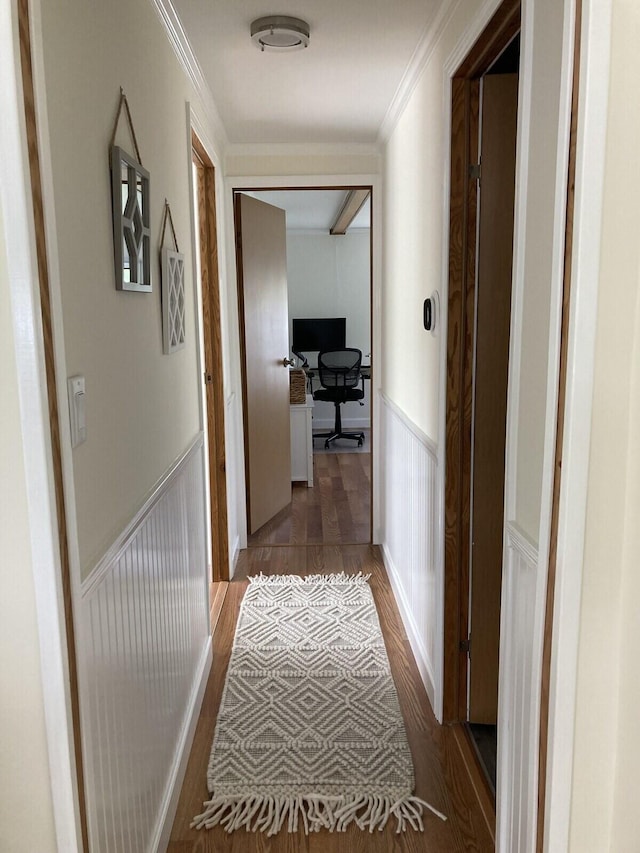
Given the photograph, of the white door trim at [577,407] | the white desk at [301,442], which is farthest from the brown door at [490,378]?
the white desk at [301,442]

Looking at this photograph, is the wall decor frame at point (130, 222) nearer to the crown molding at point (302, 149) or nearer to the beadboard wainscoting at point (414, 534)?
the beadboard wainscoting at point (414, 534)

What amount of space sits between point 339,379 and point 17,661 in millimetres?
6217

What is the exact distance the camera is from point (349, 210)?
19.3 feet

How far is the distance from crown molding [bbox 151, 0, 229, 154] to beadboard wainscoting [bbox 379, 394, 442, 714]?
1602mm

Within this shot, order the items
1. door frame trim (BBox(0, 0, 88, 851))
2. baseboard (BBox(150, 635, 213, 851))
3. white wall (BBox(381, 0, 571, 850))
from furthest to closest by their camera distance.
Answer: baseboard (BBox(150, 635, 213, 851)), white wall (BBox(381, 0, 571, 850)), door frame trim (BBox(0, 0, 88, 851))

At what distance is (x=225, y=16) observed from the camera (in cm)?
217

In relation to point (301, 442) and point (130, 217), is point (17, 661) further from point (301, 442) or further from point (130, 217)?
point (301, 442)

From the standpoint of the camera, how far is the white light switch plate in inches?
47.5

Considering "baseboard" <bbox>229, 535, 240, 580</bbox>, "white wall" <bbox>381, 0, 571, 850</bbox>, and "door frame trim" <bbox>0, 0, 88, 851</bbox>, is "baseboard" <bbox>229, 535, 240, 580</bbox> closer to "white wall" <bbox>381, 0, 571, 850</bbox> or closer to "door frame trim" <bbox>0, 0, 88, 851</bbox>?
"white wall" <bbox>381, 0, 571, 850</bbox>

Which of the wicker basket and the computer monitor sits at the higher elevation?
the computer monitor

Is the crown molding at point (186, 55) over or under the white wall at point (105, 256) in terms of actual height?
over

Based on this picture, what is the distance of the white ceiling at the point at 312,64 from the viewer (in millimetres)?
2158

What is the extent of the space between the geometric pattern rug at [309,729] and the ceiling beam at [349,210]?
9.20 feet

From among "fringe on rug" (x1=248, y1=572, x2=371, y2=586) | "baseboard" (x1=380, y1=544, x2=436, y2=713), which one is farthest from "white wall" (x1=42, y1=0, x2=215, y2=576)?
"fringe on rug" (x1=248, y1=572, x2=371, y2=586)
